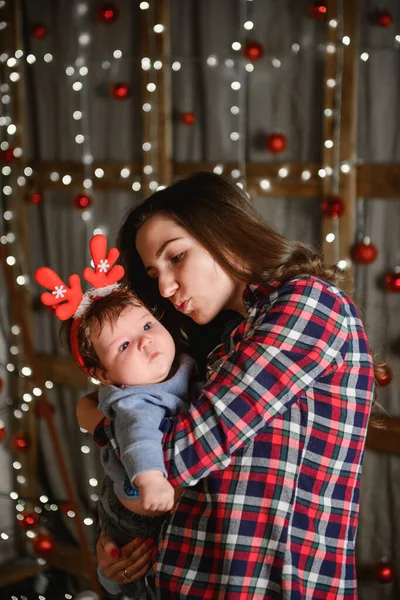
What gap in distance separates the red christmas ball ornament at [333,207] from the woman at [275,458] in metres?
1.24

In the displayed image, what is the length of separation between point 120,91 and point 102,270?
168 cm

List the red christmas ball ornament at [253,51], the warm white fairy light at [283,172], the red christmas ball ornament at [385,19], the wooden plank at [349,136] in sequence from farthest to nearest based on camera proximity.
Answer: the warm white fairy light at [283,172] → the red christmas ball ornament at [253,51] → the wooden plank at [349,136] → the red christmas ball ornament at [385,19]

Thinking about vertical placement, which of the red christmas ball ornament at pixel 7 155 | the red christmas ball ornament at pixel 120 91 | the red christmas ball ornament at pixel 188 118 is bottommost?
the red christmas ball ornament at pixel 7 155

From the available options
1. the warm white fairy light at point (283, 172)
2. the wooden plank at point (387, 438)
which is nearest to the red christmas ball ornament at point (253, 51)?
the warm white fairy light at point (283, 172)

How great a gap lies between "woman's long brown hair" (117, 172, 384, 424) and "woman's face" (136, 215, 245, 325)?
0.02m

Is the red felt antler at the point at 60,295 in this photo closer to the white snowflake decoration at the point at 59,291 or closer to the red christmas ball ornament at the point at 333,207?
the white snowflake decoration at the point at 59,291

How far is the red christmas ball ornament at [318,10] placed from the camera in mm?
2559

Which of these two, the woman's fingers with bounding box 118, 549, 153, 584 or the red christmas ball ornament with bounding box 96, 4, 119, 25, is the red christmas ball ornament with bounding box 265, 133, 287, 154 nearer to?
the red christmas ball ornament with bounding box 96, 4, 119, 25

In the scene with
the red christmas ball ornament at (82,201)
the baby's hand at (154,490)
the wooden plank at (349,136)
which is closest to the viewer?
the baby's hand at (154,490)

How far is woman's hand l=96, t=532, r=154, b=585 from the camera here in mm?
1470

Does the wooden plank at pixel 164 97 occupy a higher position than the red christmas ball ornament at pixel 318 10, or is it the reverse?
the red christmas ball ornament at pixel 318 10

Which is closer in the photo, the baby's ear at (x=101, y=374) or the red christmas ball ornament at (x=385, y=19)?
the baby's ear at (x=101, y=374)

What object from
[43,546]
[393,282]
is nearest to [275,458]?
[393,282]

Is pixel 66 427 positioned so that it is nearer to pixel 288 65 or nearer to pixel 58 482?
pixel 58 482
